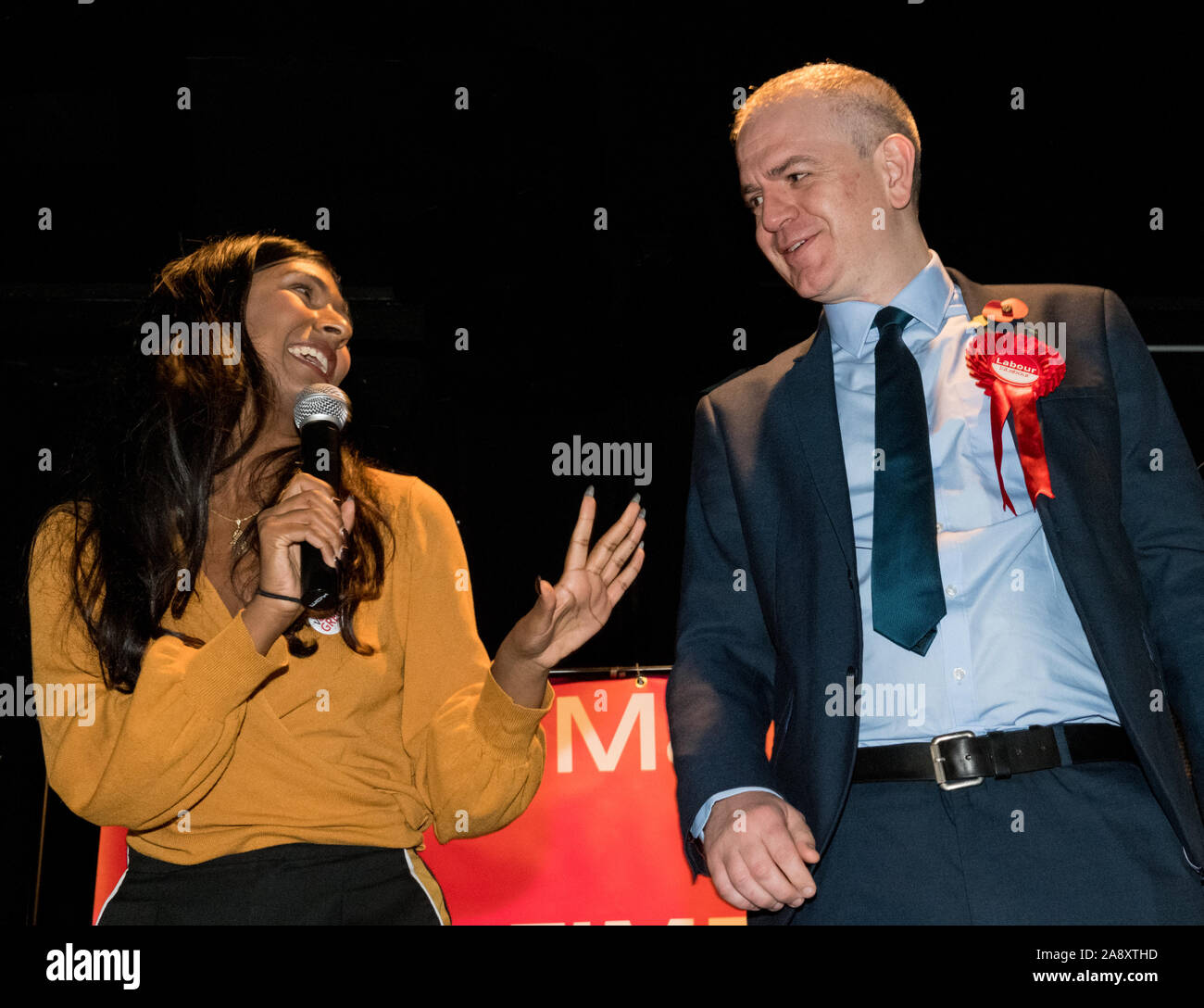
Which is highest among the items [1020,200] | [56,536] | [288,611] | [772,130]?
[1020,200]

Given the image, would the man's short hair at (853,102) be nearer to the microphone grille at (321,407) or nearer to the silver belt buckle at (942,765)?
the microphone grille at (321,407)

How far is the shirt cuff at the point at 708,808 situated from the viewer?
66.2 inches

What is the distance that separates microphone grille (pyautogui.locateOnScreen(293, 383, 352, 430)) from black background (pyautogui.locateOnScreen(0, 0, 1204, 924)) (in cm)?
141

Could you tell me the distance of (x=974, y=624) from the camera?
5.52ft

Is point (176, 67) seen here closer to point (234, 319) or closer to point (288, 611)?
point (234, 319)

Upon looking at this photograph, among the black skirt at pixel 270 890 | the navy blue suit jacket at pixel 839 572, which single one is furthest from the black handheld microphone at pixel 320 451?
the navy blue suit jacket at pixel 839 572

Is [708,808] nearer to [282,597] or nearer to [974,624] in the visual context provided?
[974,624]

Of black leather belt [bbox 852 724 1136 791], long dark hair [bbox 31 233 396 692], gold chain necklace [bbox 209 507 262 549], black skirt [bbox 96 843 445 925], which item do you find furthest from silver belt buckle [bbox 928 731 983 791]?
gold chain necklace [bbox 209 507 262 549]

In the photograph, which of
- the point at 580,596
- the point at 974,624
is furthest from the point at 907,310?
the point at 580,596

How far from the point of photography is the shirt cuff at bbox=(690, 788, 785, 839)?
1.68 m

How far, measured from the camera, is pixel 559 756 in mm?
2582

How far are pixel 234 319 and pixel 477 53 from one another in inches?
58.2

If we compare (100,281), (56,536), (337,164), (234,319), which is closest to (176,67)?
(337,164)

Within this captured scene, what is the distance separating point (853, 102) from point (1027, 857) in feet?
4.45
